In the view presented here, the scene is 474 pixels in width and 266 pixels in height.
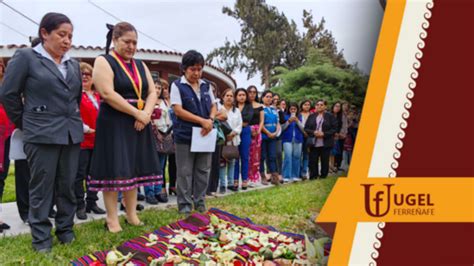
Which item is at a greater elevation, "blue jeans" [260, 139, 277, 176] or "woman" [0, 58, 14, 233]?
"blue jeans" [260, 139, 277, 176]

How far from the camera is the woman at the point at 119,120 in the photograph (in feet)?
8.63

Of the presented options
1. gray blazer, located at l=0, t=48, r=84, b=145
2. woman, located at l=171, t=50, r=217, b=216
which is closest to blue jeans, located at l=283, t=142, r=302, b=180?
woman, located at l=171, t=50, r=217, b=216

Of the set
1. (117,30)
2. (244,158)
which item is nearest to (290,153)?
(244,158)

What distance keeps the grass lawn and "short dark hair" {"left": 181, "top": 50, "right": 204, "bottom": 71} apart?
117cm

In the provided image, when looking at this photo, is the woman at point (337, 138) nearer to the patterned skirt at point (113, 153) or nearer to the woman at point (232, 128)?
the patterned skirt at point (113, 153)

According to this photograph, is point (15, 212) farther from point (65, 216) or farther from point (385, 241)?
point (385, 241)

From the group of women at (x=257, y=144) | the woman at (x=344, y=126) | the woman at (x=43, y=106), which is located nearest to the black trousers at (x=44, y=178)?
the woman at (x=43, y=106)

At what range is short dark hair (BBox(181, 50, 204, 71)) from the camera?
3053 millimetres

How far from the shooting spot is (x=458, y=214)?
117cm

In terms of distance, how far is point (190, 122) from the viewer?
3.18 metres

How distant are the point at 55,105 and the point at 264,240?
4.65ft

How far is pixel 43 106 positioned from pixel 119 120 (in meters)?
0.50

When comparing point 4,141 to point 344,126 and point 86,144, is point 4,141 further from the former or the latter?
point 344,126

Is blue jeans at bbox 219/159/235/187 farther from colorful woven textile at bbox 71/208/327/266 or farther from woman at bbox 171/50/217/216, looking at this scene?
colorful woven textile at bbox 71/208/327/266
